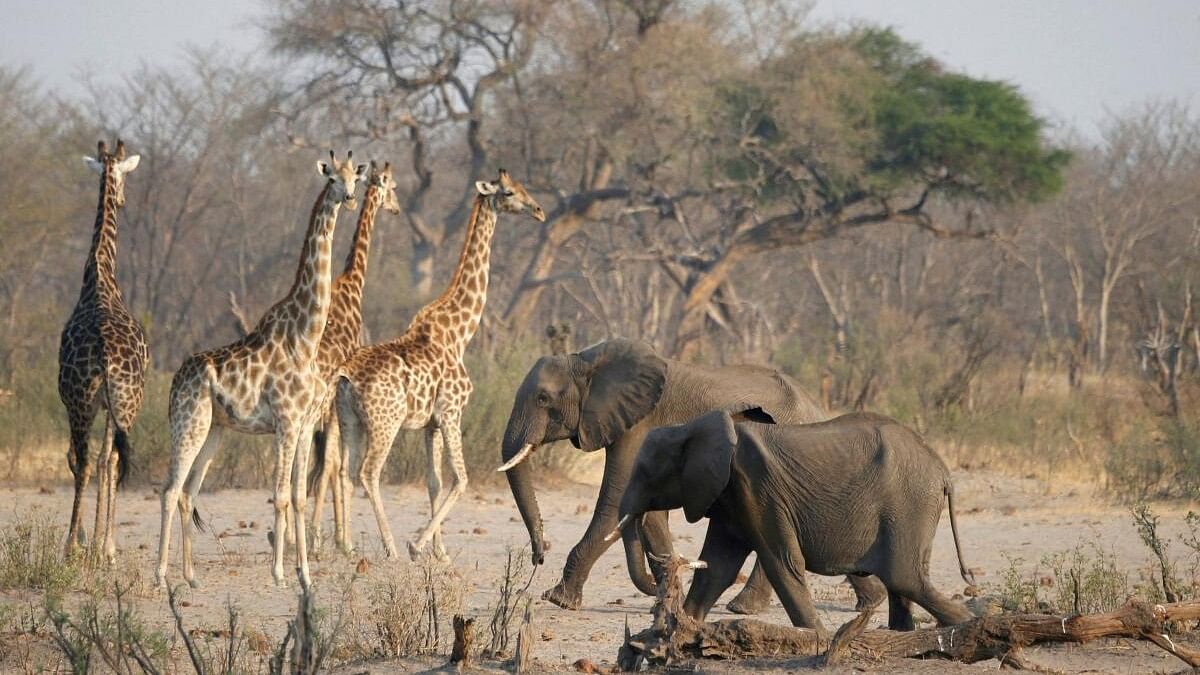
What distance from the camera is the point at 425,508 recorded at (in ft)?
41.5

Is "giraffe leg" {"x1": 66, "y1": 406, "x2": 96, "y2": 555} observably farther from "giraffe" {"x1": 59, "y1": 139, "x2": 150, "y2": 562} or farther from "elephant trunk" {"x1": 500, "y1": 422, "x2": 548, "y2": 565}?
"elephant trunk" {"x1": 500, "y1": 422, "x2": 548, "y2": 565}

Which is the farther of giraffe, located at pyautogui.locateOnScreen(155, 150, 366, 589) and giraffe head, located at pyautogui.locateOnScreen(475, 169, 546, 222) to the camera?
giraffe head, located at pyautogui.locateOnScreen(475, 169, 546, 222)

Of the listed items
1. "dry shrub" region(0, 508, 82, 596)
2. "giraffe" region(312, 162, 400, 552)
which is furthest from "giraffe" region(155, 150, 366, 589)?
"giraffe" region(312, 162, 400, 552)

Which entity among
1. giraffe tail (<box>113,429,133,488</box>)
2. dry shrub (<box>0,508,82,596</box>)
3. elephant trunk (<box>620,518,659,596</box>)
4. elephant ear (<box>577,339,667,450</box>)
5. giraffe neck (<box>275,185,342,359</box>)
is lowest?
dry shrub (<box>0,508,82,596</box>)

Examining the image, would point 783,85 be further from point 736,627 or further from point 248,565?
point 736,627

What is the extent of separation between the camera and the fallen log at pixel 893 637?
579 cm

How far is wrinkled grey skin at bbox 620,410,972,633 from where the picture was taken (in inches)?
258

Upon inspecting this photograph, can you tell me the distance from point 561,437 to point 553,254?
1940 cm

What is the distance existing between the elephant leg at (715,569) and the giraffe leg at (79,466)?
4.36 m

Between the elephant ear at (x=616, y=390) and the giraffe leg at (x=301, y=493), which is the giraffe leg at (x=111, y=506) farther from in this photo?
the elephant ear at (x=616, y=390)

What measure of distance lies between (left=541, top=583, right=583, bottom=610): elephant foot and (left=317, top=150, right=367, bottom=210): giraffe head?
2.43 m

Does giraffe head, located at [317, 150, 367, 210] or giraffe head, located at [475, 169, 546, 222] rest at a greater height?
giraffe head, located at [475, 169, 546, 222]

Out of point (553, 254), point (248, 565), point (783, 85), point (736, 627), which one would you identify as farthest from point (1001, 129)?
point (736, 627)

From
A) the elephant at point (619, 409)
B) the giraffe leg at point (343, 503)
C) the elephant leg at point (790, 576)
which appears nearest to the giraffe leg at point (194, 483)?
the giraffe leg at point (343, 503)
